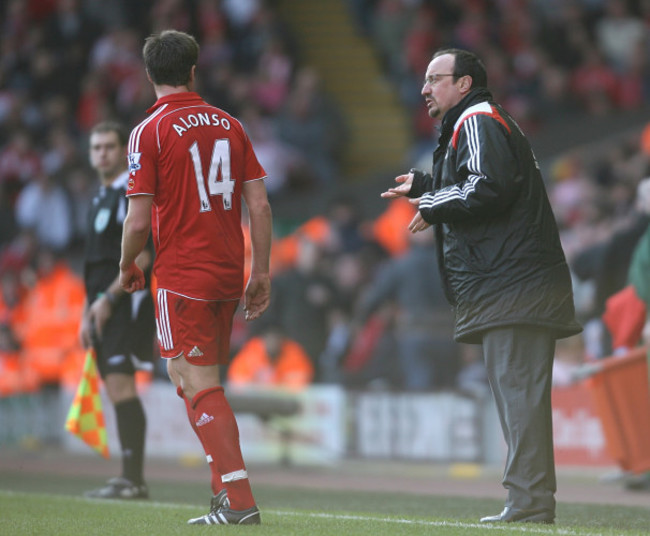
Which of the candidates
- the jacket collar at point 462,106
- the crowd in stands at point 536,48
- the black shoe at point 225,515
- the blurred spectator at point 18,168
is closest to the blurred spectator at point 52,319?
the blurred spectator at point 18,168

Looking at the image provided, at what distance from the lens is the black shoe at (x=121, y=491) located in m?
8.49

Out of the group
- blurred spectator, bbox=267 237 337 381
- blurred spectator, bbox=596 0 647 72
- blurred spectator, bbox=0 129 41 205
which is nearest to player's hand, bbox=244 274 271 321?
blurred spectator, bbox=267 237 337 381

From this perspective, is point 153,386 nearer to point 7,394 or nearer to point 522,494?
point 7,394

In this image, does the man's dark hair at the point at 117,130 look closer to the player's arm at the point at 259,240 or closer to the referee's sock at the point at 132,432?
the referee's sock at the point at 132,432

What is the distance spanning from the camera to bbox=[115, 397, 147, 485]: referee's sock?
861cm

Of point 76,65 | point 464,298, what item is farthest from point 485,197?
point 76,65

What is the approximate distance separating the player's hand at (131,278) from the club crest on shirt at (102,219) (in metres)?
2.15

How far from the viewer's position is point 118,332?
8609 mm

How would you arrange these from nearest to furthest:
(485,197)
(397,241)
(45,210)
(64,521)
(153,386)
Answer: (485,197) < (64,521) < (153,386) < (397,241) < (45,210)

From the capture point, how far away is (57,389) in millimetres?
16516

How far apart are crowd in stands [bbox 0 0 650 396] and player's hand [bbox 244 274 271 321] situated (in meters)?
4.95

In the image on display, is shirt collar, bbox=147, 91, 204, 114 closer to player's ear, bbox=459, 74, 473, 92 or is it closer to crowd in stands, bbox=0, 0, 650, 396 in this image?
player's ear, bbox=459, 74, 473, 92

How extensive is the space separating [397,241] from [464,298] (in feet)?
31.8

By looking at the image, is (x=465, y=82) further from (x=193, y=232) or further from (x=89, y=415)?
(x=89, y=415)
